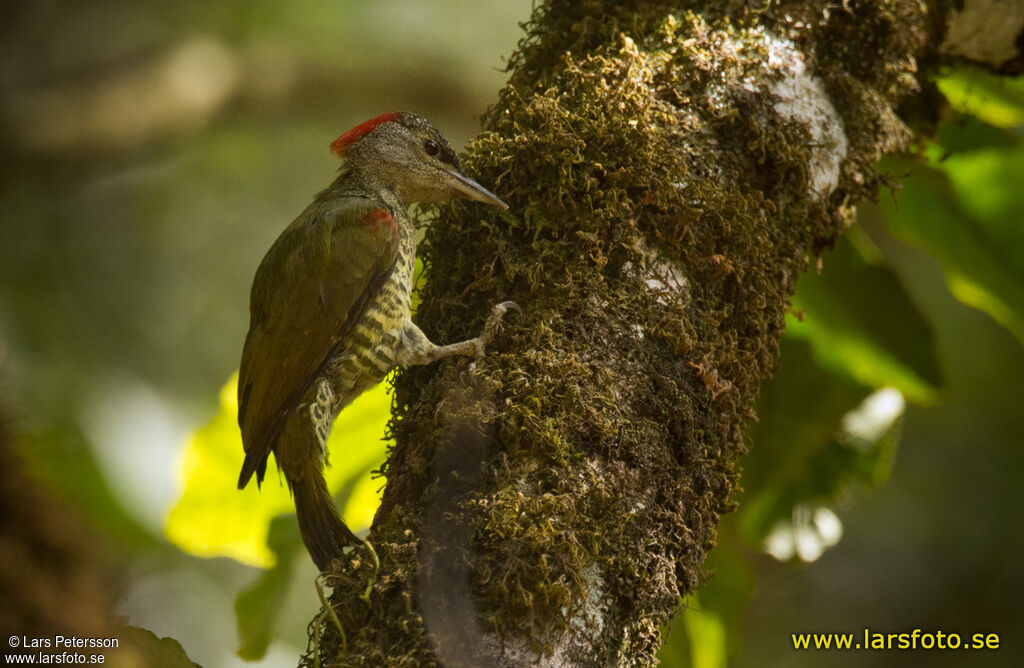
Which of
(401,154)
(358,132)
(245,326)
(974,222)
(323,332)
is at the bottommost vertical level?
(974,222)

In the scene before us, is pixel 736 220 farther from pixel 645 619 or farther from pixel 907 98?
pixel 907 98

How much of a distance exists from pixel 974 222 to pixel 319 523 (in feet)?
8.65

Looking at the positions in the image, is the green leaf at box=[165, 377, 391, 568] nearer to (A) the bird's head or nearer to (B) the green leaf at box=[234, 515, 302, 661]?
(B) the green leaf at box=[234, 515, 302, 661]

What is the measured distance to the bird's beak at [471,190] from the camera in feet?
7.45

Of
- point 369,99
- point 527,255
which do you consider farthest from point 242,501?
point 369,99

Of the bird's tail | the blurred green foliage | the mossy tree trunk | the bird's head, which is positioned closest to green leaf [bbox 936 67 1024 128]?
the blurred green foliage

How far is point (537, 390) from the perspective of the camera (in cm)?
190

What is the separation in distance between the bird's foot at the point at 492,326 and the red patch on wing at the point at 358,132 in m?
1.28

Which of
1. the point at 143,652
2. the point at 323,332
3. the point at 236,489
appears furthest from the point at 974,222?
the point at 143,652

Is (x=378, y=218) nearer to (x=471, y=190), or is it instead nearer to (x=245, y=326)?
(x=471, y=190)

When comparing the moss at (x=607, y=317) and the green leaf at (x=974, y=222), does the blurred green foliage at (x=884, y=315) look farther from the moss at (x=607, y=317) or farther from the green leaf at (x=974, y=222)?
the moss at (x=607, y=317)

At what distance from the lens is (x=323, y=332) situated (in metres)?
2.63

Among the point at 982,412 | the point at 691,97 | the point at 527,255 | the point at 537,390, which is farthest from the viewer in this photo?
the point at 982,412

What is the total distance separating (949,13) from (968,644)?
15.4 feet
